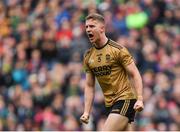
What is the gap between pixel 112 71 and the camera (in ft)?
38.1

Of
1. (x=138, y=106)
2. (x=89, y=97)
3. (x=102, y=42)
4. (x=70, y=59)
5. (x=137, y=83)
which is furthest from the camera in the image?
(x=70, y=59)

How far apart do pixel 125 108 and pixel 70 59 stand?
8.17 meters

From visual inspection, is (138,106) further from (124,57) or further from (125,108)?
(124,57)

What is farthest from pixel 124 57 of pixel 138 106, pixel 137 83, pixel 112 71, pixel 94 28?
pixel 138 106

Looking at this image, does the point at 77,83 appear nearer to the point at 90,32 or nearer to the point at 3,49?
the point at 3,49

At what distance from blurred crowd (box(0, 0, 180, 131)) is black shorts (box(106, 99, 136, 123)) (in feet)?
17.9

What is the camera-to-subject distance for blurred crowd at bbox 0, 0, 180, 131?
58.2 ft

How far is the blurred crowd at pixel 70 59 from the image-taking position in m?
17.8

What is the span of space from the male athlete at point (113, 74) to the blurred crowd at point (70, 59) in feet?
17.9

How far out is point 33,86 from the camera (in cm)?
1902

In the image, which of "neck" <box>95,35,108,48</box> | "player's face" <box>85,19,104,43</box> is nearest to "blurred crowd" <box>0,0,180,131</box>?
"neck" <box>95,35,108,48</box>

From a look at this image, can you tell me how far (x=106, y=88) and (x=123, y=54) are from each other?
0.57 metres

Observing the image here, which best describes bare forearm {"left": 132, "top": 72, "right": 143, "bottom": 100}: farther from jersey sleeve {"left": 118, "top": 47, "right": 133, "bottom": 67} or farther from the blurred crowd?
the blurred crowd

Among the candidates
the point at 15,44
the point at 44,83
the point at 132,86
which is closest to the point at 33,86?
the point at 44,83
